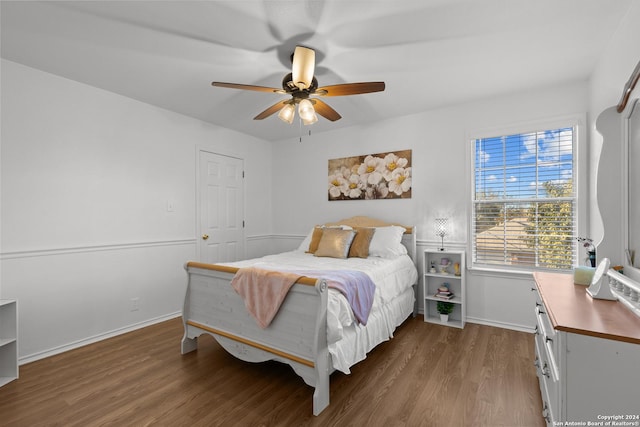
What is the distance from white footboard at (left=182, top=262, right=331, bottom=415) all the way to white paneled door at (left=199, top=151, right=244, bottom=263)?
1.46 metres

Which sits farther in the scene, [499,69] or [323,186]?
[323,186]

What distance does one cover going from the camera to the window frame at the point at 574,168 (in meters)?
2.93

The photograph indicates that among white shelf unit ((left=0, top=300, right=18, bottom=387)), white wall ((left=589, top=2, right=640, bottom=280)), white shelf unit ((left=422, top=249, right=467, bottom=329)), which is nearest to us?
white wall ((left=589, top=2, right=640, bottom=280))

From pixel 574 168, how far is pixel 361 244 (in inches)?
89.5

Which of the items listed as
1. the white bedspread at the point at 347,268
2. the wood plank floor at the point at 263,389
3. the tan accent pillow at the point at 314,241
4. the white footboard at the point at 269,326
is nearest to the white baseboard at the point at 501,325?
the wood plank floor at the point at 263,389

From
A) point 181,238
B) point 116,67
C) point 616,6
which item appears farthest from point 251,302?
point 616,6

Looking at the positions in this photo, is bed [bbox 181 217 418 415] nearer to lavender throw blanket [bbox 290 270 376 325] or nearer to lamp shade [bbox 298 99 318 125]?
lavender throw blanket [bbox 290 270 376 325]

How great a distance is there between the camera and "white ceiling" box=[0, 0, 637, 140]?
1918 millimetres

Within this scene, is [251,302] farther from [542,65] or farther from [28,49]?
[542,65]

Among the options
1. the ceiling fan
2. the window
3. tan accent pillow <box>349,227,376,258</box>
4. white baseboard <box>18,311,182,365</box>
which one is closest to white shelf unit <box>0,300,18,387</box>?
white baseboard <box>18,311,182,365</box>

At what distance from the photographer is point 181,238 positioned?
3.82 meters

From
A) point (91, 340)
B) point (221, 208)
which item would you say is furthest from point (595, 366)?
point (221, 208)

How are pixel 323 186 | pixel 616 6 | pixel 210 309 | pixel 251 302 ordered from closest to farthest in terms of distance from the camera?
pixel 616 6
pixel 251 302
pixel 210 309
pixel 323 186

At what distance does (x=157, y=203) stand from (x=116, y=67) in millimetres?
1502
